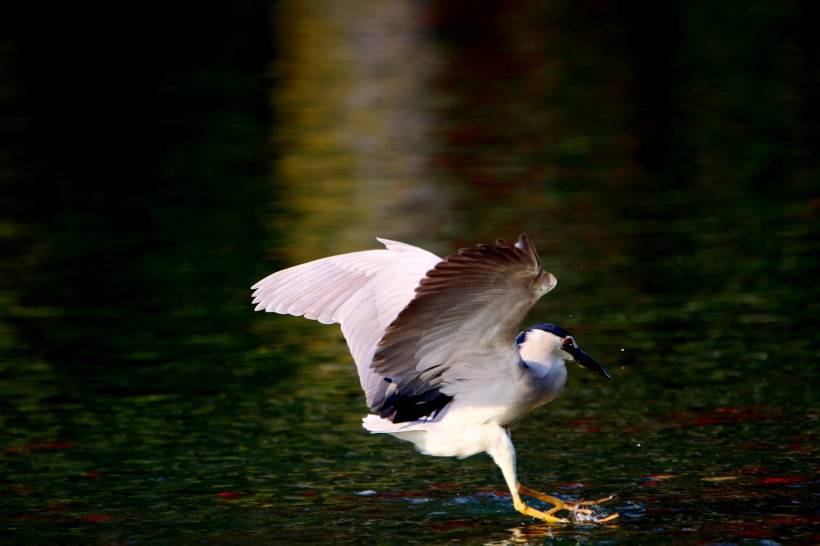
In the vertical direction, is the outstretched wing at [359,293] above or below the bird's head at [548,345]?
above

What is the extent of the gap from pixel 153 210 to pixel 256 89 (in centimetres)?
599

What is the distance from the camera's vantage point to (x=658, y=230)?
451 inches

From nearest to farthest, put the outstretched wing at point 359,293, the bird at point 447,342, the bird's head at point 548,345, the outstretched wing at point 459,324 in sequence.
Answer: the outstretched wing at point 459,324
the bird at point 447,342
the bird's head at point 548,345
the outstretched wing at point 359,293

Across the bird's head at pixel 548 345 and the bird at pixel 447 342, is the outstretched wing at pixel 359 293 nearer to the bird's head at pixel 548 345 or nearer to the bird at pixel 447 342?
the bird at pixel 447 342

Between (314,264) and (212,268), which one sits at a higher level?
(314,264)

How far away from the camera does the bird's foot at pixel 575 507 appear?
6.07 metres

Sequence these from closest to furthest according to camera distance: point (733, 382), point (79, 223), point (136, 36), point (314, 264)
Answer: point (314, 264)
point (733, 382)
point (79, 223)
point (136, 36)

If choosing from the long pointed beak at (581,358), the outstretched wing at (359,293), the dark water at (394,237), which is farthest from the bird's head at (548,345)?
the dark water at (394,237)

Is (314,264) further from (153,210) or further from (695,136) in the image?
(695,136)

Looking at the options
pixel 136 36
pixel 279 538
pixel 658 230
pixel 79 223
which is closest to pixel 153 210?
pixel 79 223

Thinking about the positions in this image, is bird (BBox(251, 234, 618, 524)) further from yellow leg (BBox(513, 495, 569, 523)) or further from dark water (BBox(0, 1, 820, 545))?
dark water (BBox(0, 1, 820, 545))

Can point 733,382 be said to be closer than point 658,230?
Yes

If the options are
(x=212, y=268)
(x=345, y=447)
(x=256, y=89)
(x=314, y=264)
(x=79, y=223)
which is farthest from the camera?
(x=256, y=89)

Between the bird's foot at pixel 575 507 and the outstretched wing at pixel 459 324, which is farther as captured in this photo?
the bird's foot at pixel 575 507
